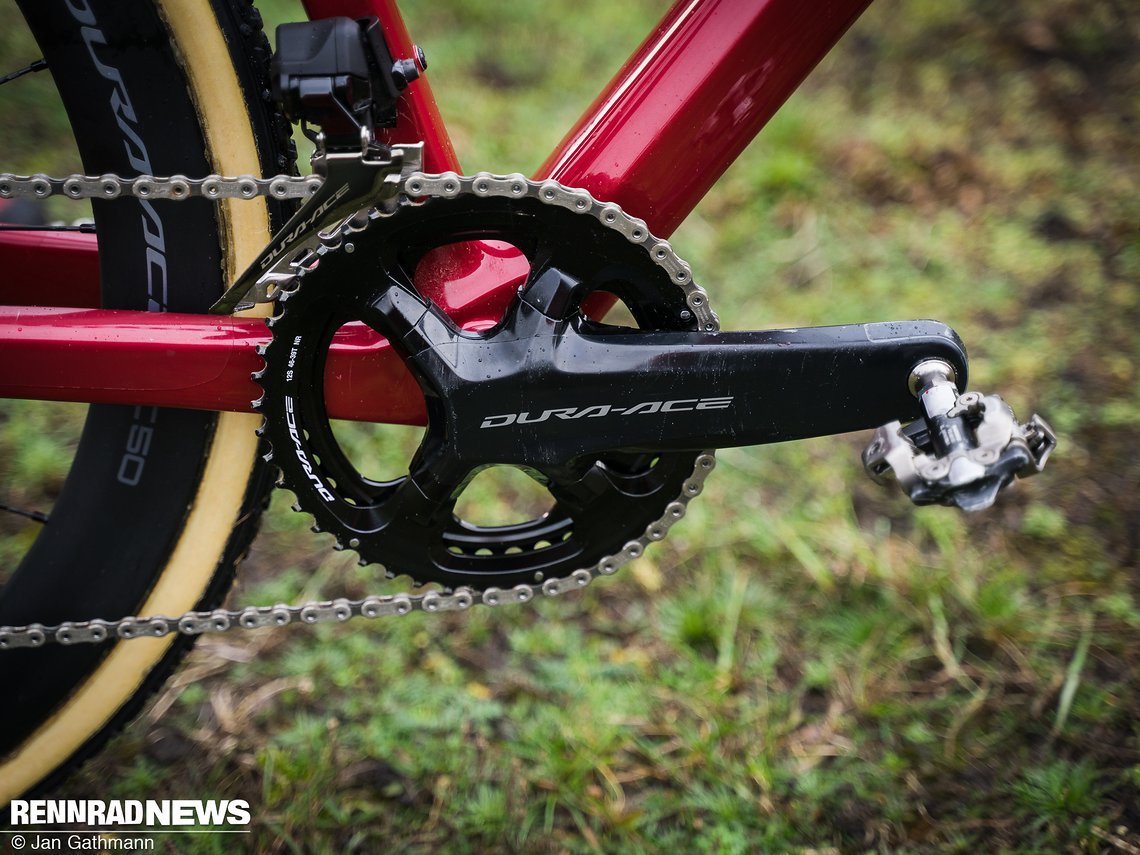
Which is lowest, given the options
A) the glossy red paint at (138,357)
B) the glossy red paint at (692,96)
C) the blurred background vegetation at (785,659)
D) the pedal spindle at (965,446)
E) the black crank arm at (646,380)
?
the blurred background vegetation at (785,659)

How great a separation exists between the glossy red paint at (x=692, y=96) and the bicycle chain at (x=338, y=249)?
111 mm

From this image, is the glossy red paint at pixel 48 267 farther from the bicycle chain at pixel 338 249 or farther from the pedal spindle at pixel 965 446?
the pedal spindle at pixel 965 446

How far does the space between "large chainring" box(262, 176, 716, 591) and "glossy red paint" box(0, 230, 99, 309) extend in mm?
438

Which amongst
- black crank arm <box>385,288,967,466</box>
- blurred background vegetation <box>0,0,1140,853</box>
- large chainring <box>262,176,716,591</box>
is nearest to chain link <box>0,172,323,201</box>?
large chainring <box>262,176,716,591</box>

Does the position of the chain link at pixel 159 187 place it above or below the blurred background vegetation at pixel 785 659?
above

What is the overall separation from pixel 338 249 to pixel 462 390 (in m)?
0.24

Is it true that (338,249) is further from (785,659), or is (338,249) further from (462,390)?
(785,659)

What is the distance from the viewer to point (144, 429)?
1384 millimetres

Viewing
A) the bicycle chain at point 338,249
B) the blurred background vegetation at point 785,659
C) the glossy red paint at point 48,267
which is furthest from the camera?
the blurred background vegetation at point 785,659

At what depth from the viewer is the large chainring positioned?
117cm

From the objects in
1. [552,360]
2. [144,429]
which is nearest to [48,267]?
[144,429]

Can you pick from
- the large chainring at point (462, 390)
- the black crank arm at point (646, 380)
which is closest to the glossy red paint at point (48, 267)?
the large chainring at point (462, 390)

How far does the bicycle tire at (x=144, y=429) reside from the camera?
1.19 meters

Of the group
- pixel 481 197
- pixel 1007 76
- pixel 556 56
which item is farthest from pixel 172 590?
pixel 1007 76
